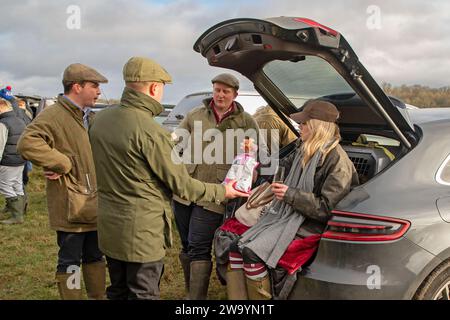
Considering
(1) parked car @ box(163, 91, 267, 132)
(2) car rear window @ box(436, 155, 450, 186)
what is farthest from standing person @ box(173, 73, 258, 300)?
(1) parked car @ box(163, 91, 267, 132)

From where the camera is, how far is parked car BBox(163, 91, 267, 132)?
839cm

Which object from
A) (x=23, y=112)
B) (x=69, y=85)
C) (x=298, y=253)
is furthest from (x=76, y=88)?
(x=23, y=112)

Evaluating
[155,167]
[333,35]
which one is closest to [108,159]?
[155,167]

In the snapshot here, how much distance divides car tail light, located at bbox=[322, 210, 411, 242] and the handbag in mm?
739

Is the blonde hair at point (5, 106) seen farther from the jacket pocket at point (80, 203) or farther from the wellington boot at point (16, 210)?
the jacket pocket at point (80, 203)

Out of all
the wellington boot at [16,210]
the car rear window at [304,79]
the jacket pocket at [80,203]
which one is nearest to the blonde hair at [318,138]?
the car rear window at [304,79]

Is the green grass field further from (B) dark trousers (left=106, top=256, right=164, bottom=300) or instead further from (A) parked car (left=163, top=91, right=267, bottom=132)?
(A) parked car (left=163, top=91, right=267, bottom=132)

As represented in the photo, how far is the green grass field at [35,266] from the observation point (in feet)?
15.4

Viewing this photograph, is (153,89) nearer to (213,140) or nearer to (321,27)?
(321,27)

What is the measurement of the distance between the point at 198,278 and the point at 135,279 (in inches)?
44.2

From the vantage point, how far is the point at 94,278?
3980 millimetres

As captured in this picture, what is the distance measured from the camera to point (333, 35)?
8.59ft
